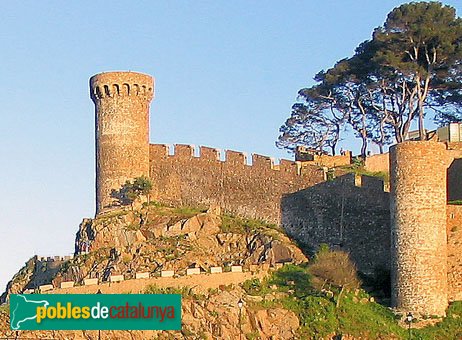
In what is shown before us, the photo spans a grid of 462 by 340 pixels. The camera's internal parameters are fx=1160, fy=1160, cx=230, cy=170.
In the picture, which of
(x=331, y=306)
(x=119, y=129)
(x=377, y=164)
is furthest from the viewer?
(x=119, y=129)

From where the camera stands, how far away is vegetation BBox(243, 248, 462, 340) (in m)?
35.7

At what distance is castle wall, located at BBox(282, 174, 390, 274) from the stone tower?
303 inches

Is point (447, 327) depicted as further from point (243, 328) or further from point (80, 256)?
point (80, 256)

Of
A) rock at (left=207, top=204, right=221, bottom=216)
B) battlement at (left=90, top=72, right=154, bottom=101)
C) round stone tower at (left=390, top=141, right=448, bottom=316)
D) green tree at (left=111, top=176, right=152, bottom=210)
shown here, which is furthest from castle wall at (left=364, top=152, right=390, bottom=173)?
battlement at (left=90, top=72, right=154, bottom=101)

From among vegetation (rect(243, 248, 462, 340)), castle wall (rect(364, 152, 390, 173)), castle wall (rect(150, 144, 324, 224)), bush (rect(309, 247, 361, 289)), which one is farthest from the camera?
castle wall (rect(364, 152, 390, 173))

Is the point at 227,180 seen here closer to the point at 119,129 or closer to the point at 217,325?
the point at 119,129

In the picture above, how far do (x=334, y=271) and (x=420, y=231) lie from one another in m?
3.18

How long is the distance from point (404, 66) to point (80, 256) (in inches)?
572

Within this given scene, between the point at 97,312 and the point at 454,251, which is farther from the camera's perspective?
the point at 454,251

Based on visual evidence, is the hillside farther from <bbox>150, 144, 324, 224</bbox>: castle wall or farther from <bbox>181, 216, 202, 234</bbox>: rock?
<bbox>150, 144, 324, 224</bbox>: castle wall

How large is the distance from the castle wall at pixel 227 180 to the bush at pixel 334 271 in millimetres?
5972

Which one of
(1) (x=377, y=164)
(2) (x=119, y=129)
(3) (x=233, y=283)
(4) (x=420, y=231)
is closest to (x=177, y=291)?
(3) (x=233, y=283)

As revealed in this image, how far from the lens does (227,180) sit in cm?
4766

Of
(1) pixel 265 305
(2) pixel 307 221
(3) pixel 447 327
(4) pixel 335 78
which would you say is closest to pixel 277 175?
(2) pixel 307 221
